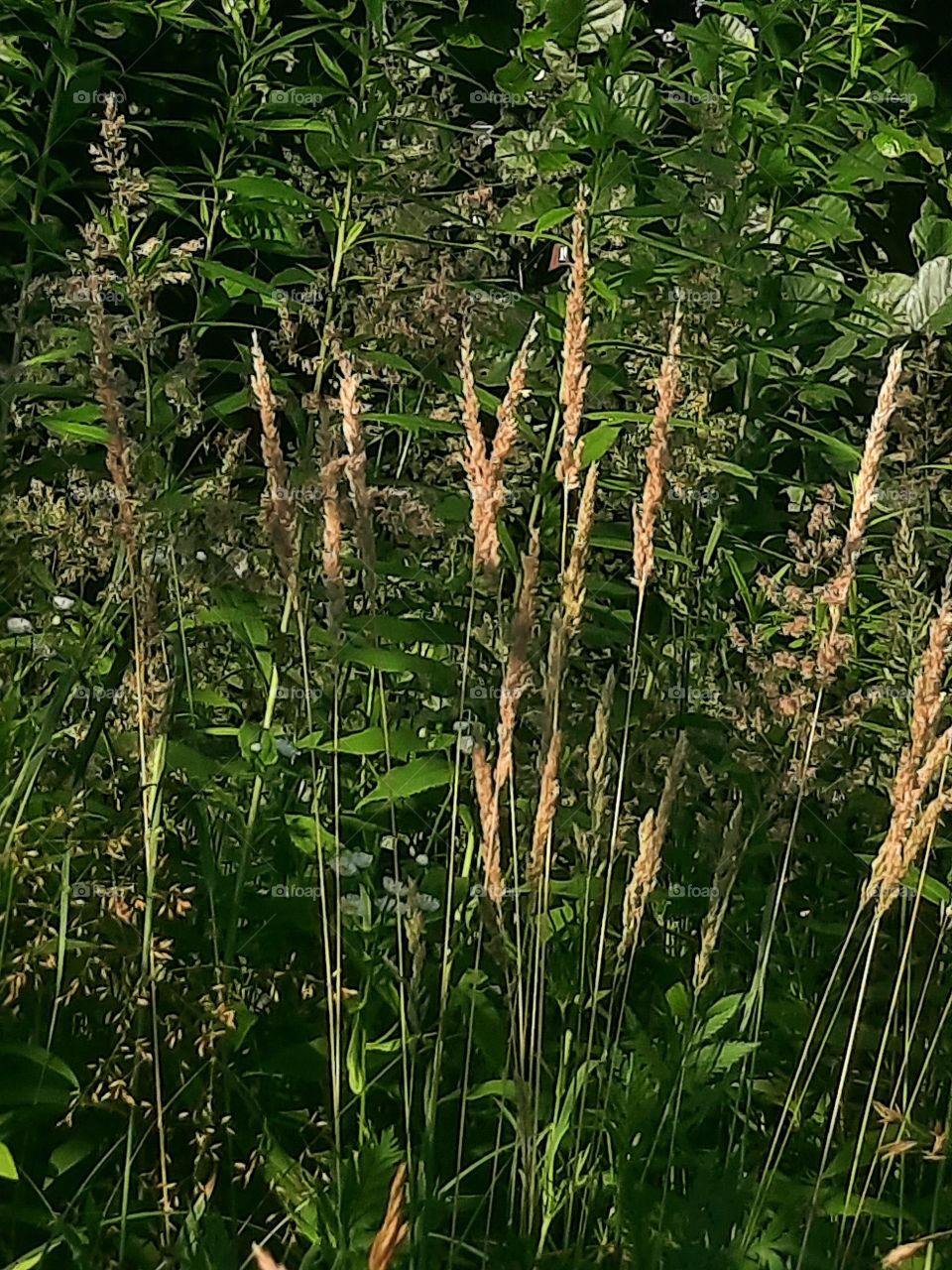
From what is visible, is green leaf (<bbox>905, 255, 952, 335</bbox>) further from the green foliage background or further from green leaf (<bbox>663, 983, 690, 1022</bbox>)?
green leaf (<bbox>663, 983, 690, 1022</bbox>)

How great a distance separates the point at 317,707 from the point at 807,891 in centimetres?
70

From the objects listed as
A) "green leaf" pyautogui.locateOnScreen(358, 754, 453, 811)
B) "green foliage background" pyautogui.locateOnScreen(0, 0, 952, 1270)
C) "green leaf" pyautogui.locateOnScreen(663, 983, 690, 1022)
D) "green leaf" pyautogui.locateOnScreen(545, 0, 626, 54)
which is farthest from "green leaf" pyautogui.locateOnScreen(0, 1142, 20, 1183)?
"green leaf" pyautogui.locateOnScreen(545, 0, 626, 54)

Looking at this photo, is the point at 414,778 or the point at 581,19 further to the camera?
the point at 581,19

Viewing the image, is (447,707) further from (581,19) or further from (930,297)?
(930,297)

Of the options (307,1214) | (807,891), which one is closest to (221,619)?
(307,1214)

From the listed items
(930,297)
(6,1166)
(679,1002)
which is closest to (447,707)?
(679,1002)

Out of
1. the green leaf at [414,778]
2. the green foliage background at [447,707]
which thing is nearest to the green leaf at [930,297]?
the green foliage background at [447,707]

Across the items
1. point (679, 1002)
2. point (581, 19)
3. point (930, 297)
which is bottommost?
point (679, 1002)

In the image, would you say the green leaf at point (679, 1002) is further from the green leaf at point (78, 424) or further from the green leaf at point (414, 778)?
the green leaf at point (78, 424)

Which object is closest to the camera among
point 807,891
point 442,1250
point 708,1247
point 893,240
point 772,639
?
point 708,1247

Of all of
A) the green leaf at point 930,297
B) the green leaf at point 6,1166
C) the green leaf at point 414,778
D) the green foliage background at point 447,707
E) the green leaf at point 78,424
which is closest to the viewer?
the green leaf at point 6,1166

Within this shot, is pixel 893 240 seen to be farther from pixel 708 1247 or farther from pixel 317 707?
pixel 708 1247

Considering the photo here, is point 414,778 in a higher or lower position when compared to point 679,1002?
higher

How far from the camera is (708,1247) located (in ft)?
4.29
